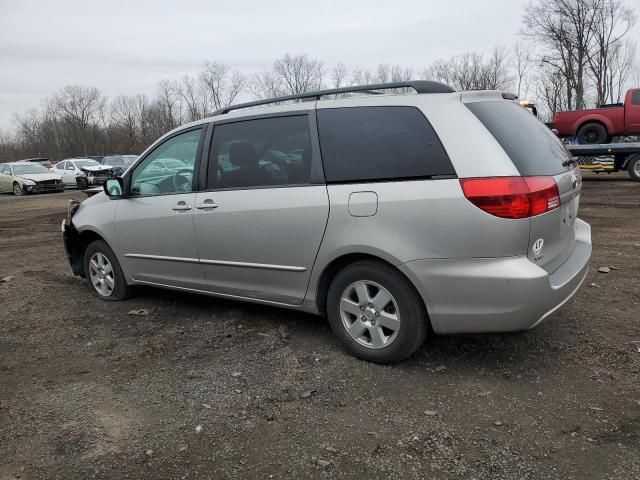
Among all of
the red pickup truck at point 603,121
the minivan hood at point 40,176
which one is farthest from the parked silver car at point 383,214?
the minivan hood at point 40,176

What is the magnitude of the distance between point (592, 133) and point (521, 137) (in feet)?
51.8

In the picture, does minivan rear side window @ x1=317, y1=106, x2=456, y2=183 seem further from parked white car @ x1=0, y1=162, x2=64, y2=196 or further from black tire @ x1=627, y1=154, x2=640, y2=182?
parked white car @ x1=0, y1=162, x2=64, y2=196

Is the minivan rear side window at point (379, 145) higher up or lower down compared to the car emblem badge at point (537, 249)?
higher up

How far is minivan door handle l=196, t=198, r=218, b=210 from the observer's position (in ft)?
13.4

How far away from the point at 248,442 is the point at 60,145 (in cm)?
8008

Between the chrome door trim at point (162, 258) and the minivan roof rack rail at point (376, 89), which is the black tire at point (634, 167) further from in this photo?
the chrome door trim at point (162, 258)

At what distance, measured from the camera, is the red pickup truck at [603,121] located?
53.4 ft

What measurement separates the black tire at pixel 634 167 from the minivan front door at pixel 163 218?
14451 mm

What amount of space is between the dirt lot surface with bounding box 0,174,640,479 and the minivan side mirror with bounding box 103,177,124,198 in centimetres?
110

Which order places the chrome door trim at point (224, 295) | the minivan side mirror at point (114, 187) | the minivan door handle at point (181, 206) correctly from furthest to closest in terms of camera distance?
the minivan side mirror at point (114, 187), the minivan door handle at point (181, 206), the chrome door trim at point (224, 295)

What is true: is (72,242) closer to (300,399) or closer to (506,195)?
(300,399)

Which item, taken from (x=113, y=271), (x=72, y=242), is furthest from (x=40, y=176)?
(x=113, y=271)

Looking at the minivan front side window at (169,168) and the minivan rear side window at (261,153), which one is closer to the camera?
the minivan rear side window at (261,153)

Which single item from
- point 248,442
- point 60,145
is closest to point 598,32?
point 248,442
